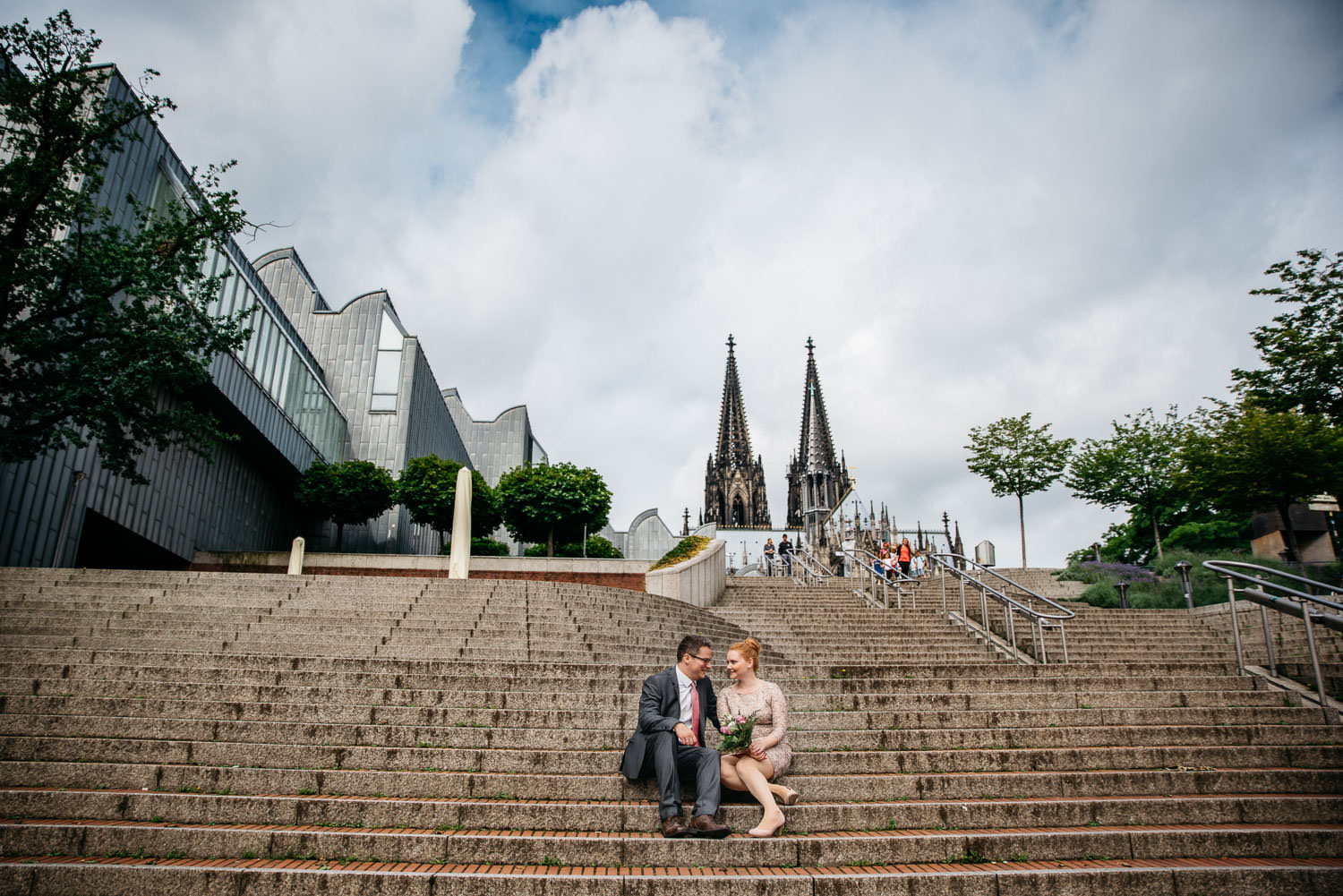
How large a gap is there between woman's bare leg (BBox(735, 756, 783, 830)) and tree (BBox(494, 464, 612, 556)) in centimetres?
2075

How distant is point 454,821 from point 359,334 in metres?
32.6

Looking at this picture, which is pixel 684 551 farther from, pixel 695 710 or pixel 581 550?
pixel 581 550

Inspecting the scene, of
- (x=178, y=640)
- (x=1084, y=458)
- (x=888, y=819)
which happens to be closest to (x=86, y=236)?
(x=178, y=640)

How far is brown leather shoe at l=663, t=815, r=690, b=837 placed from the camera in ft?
13.2

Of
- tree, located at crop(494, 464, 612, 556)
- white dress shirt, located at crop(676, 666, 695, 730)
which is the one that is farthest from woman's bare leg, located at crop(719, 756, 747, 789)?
tree, located at crop(494, 464, 612, 556)

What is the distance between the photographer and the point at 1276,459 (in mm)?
15508

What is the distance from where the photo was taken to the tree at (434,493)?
26562 mm

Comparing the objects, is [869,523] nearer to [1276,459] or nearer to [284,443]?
[1276,459]

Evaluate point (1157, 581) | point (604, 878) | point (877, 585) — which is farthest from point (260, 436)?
point (1157, 581)

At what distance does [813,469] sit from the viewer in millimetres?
61469

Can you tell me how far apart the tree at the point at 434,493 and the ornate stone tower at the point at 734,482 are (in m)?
35.8

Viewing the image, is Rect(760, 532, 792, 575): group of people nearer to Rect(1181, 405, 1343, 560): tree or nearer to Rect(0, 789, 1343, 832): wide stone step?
Rect(1181, 405, 1343, 560): tree

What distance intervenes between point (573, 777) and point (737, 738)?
3.67 feet

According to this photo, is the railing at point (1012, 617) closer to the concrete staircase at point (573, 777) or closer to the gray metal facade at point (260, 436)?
the concrete staircase at point (573, 777)
